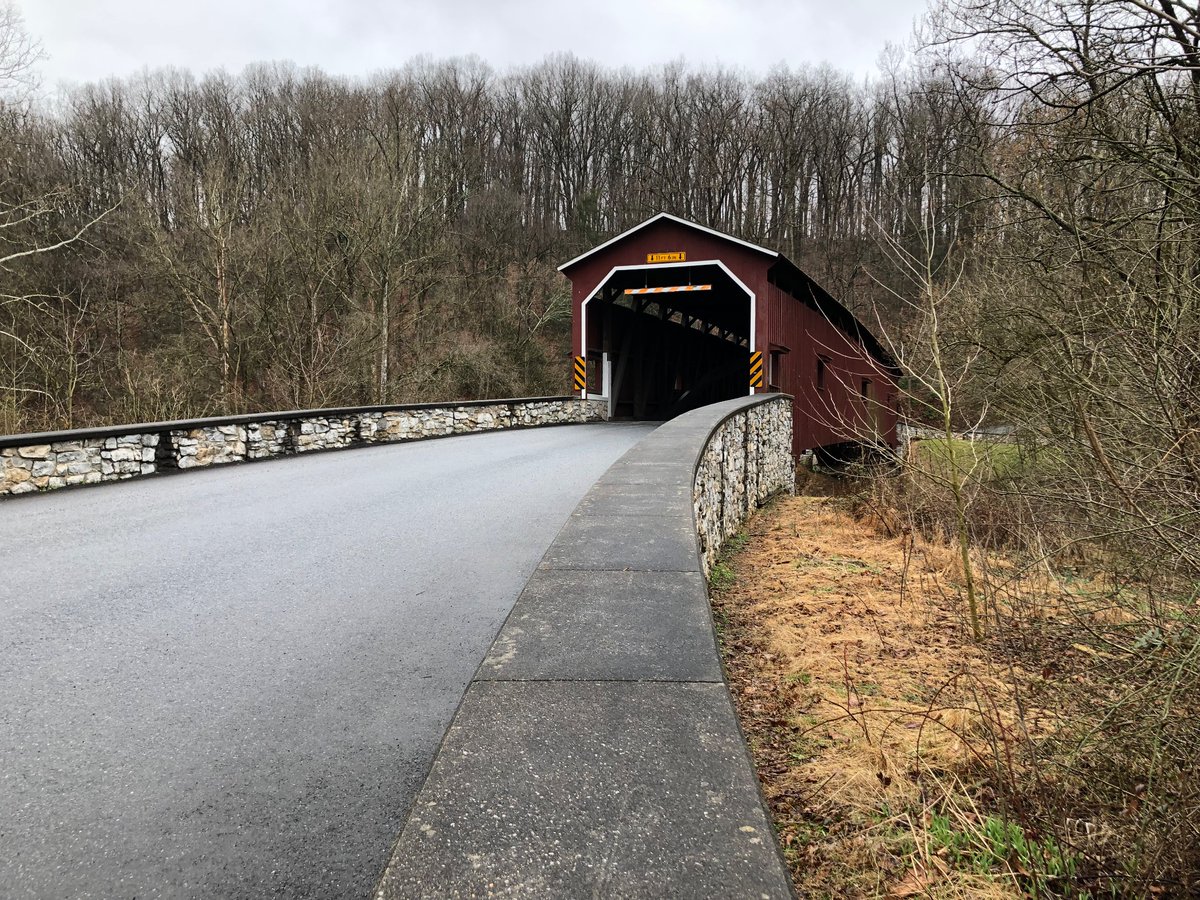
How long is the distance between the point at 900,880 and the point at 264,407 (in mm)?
20677

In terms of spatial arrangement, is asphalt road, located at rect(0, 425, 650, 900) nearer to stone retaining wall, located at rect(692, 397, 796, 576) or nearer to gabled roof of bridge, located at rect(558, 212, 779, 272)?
stone retaining wall, located at rect(692, 397, 796, 576)

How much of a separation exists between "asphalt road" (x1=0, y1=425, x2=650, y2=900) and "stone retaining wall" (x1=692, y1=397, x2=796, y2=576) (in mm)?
1388

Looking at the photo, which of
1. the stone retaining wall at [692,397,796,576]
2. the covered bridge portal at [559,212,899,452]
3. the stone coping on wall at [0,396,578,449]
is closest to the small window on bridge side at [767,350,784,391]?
the covered bridge portal at [559,212,899,452]

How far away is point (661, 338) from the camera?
990 inches

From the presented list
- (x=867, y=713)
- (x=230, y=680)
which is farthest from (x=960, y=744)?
(x=230, y=680)

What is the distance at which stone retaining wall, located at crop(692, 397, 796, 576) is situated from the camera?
20.0 feet

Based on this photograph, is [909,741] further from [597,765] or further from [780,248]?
[780,248]

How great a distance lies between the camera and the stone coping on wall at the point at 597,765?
1325mm

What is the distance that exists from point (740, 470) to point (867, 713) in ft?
19.2

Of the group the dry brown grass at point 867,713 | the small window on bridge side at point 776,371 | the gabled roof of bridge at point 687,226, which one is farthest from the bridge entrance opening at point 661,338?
the dry brown grass at point 867,713

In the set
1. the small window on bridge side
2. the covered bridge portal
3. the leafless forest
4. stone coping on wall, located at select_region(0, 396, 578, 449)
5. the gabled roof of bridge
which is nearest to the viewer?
the leafless forest

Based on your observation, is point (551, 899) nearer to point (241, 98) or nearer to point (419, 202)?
point (419, 202)

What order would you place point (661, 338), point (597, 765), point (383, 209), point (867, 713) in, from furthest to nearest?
point (661, 338) < point (383, 209) < point (867, 713) < point (597, 765)

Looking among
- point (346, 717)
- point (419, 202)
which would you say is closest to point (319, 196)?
point (419, 202)
